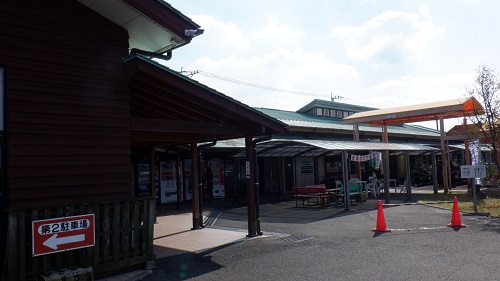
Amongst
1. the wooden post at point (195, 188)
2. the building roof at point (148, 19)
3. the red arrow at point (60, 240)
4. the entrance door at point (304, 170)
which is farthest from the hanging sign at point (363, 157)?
the red arrow at point (60, 240)

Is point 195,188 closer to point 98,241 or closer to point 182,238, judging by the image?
point 182,238

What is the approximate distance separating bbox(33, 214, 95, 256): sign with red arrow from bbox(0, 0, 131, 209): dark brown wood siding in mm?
581

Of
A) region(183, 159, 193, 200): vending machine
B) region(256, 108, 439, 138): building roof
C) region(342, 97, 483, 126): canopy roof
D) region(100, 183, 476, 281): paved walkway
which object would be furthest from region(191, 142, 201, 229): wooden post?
region(342, 97, 483, 126): canopy roof

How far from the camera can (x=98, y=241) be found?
6.55 metres

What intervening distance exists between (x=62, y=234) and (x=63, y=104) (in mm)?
2115

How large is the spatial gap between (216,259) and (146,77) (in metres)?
3.63

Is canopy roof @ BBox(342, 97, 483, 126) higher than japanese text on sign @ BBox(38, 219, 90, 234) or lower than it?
higher

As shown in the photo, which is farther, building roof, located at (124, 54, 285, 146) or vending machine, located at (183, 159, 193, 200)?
vending machine, located at (183, 159, 193, 200)

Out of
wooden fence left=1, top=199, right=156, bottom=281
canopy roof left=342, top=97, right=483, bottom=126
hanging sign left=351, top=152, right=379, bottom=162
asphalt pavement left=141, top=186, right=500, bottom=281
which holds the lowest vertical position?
asphalt pavement left=141, top=186, right=500, bottom=281

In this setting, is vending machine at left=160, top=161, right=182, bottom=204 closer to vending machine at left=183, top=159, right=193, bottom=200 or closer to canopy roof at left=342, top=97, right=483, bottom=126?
vending machine at left=183, top=159, right=193, bottom=200

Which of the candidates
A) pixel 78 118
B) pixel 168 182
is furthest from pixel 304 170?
pixel 78 118

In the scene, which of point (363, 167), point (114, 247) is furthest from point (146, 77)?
point (363, 167)

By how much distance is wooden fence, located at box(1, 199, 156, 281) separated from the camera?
18.8ft

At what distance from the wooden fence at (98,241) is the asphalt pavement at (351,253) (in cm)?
58
